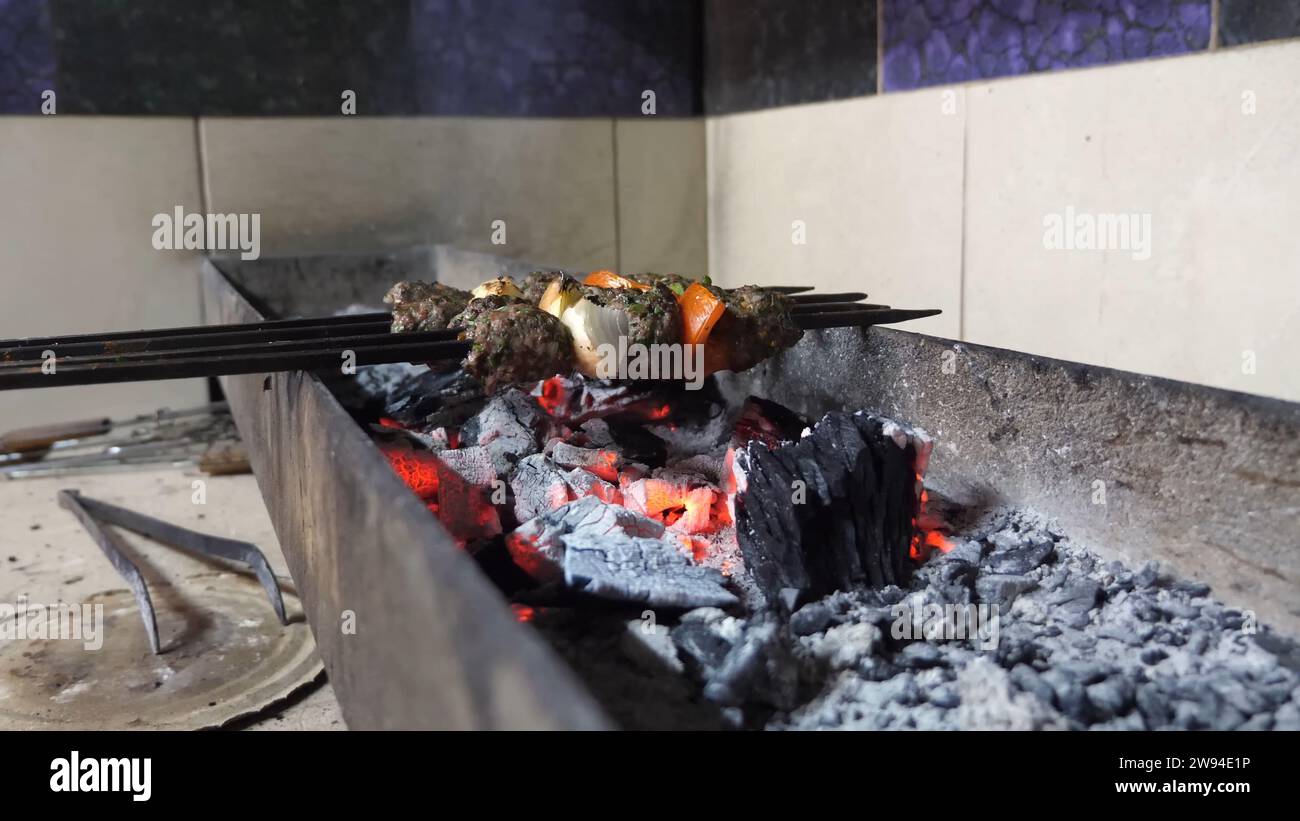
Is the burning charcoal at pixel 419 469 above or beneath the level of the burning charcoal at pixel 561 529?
above

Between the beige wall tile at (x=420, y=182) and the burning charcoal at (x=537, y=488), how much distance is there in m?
4.05

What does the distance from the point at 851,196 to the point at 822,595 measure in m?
3.67

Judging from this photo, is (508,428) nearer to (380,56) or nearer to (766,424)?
(766,424)

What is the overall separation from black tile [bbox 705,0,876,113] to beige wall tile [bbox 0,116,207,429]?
10.4 ft

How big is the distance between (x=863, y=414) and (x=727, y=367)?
443 mm

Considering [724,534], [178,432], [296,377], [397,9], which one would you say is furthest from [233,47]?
[724,534]

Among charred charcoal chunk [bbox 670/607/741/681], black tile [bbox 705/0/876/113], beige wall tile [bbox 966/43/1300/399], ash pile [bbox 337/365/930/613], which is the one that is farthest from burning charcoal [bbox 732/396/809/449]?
black tile [bbox 705/0/876/113]

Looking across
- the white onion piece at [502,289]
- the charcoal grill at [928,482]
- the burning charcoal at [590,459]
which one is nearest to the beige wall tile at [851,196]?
the charcoal grill at [928,482]

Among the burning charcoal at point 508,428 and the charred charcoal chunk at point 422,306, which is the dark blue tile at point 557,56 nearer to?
the charred charcoal chunk at point 422,306

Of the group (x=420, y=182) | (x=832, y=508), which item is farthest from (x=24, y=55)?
(x=832, y=508)

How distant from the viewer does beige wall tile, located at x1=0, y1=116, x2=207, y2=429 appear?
5648mm

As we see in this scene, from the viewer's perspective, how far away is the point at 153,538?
4.12m

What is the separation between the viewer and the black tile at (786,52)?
5.32m
